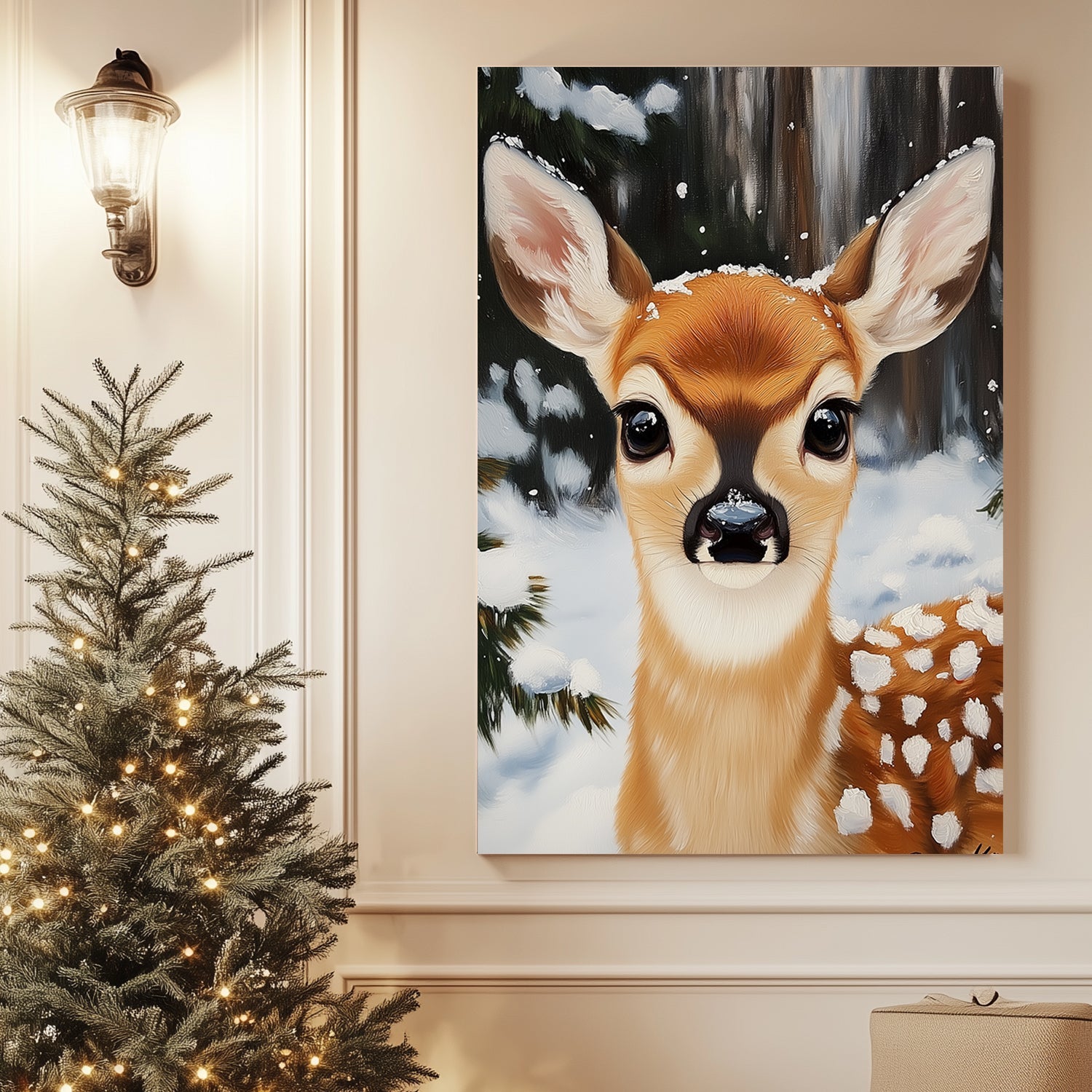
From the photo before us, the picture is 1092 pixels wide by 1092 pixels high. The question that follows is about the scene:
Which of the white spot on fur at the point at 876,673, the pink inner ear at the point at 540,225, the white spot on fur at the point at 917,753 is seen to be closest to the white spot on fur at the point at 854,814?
the white spot on fur at the point at 917,753

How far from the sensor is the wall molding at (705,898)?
1801mm

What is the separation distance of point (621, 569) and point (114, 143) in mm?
1228

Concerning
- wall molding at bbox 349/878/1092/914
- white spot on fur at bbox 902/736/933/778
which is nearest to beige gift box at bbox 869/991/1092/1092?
wall molding at bbox 349/878/1092/914

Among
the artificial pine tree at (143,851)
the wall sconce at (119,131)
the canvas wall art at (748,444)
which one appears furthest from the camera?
the canvas wall art at (748,444)

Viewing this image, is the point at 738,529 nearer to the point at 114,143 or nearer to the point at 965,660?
the point at 965,660

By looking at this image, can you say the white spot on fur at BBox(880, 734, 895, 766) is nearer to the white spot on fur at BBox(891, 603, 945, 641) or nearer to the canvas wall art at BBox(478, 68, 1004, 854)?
the canvas wall art at BBox(478, 68, 1004, 854)

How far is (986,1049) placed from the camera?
4.54ft

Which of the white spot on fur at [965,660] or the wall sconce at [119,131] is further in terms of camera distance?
the white spot on fur at [965,660]

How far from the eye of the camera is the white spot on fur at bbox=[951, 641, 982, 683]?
5.91ft

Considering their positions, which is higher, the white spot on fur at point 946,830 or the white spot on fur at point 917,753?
the white spot on fur at point 917,753

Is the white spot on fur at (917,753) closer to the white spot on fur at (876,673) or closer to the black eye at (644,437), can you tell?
the white spot on fur at (876,673)

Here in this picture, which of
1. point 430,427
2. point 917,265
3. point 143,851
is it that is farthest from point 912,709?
point 143,851

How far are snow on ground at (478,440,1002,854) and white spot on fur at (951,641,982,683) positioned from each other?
0.11m

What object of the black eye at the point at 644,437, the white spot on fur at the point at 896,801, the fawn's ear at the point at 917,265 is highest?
Answer: the fawn's ear at the point at 917,265
